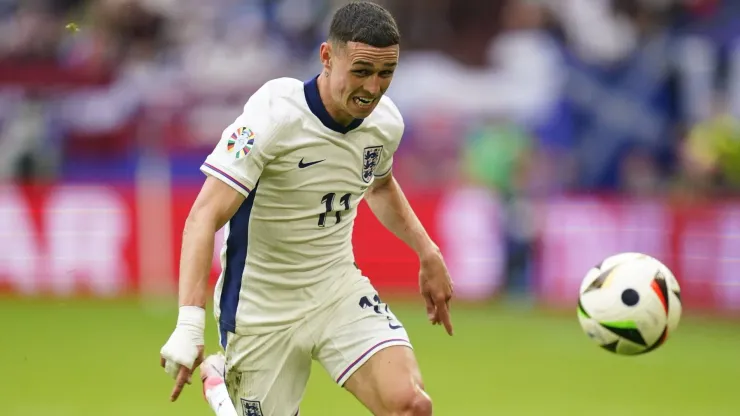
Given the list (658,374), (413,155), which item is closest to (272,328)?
(658,374)

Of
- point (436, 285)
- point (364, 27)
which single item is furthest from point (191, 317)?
point (436, 285)

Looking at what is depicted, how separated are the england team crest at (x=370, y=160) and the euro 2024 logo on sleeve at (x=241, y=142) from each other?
2.64 feet

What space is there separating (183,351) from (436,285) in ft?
6.80

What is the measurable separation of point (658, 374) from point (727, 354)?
5.03 ft

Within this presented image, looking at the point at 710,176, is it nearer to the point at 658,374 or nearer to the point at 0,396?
the point at 658,374

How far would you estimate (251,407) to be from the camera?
6.66 m

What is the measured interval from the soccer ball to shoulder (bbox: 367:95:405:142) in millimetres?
1371

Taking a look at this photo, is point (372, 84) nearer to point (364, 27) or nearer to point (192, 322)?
point (364, 27)

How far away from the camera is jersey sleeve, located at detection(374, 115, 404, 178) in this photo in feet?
22.4

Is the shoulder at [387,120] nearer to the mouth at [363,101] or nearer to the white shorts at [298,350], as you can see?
the mouth at [363,101]

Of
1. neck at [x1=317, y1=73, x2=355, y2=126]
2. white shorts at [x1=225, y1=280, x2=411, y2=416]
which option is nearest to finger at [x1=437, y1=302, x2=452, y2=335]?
white shorts at [x1=225, y1=280, x2=411, y2=416]

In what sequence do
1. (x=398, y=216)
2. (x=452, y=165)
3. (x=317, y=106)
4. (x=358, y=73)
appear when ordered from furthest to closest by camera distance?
(x=452, y=165) → (x=398, y=216) → (x=317, y=106) → (x=358, y=73)

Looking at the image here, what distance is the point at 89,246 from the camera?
55.1ft

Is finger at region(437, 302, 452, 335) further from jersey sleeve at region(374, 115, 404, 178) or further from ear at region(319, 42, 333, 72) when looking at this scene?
ear at region(319, 42, 333, 72)
